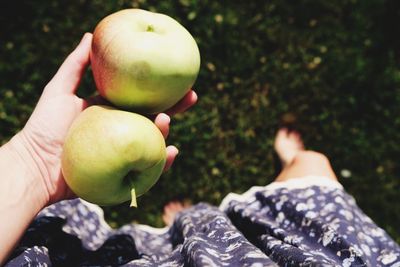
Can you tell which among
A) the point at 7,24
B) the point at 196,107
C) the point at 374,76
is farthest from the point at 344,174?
the point at 7,24

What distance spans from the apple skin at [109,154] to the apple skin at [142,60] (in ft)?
0.33

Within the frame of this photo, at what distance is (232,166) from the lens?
323 centimetres

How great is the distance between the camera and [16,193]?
1843 mm

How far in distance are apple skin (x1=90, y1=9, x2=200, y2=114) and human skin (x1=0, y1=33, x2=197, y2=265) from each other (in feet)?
0.59

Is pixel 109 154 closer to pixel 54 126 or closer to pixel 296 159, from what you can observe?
pixel 54 126

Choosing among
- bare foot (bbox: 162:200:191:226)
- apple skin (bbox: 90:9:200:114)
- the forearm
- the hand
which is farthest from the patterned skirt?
apple skin (bbox: 90:9:200:114)

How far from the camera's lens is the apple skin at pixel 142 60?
174cm

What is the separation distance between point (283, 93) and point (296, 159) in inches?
20.1

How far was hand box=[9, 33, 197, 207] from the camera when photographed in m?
2.00

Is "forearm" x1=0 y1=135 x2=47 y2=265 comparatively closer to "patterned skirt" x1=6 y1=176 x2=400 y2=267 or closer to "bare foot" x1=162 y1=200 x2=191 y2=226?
Answer: "patterned skirt" x1=6 y1=176 x2=400 y2=267

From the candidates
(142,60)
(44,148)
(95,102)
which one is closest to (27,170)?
(44,148)

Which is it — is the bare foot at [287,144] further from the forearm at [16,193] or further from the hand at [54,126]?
the forearm at [16,193]

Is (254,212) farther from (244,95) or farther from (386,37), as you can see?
(386,37)

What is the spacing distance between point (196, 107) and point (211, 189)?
570 millimetres
